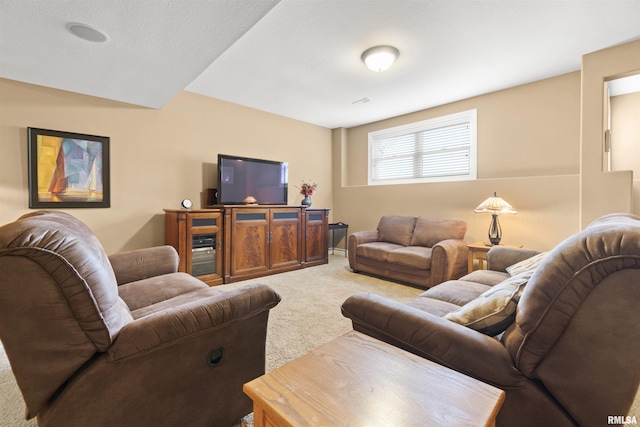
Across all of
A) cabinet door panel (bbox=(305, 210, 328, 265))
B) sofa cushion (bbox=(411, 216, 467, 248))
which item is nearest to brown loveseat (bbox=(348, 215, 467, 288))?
sofa cushion (bbox=(411, 216, 467, 248))

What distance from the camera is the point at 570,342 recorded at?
32.8 inches

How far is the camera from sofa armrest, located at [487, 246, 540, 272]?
2320mm

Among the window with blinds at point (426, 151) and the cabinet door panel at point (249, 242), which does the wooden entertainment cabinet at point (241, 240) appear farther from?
the window with blinds at point (426, 151)

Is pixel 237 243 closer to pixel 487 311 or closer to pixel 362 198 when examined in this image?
pixel 362 198

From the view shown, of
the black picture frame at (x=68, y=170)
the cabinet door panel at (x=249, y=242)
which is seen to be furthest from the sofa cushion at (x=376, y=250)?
the black picture frame at (x=68, y=170)

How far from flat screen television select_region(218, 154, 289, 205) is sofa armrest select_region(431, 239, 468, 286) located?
7.90 ft

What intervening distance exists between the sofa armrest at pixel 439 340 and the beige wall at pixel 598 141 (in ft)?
9.36

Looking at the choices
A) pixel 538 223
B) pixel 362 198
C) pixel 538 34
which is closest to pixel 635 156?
pixel 538 223

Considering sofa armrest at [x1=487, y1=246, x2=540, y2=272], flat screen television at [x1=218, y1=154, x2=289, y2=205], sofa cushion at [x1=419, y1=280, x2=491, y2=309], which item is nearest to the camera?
sofa cushion at [x1=419, y1=280, x2=491, y2=309]

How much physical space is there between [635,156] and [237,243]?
5093mm

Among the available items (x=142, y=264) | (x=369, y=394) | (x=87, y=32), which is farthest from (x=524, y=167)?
(x=87, y=32)

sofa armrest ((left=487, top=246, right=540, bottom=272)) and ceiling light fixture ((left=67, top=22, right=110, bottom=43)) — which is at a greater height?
ceiling light fixture ((left=67, top=22, right=110, bottom=43))

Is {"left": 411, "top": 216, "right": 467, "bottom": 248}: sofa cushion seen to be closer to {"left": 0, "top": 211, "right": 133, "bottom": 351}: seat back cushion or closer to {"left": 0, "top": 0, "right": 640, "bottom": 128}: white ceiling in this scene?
{"left": 0, "top": 0, "right": 640, "bottom": 128}: white ceiling

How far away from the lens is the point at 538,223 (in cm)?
341
